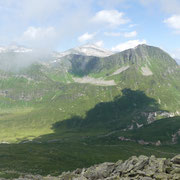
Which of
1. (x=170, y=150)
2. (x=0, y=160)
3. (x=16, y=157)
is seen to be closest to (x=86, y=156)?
(x=16, y=157)

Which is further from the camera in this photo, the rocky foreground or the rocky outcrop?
the rocky outcrop

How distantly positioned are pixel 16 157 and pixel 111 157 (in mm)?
65869

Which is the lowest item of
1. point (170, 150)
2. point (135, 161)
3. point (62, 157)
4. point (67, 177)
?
point (170, 150)

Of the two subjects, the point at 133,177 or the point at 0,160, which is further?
the point at 0,160

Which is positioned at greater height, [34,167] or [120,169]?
[120,169]

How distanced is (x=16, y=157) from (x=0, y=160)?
37.0ft

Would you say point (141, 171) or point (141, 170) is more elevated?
point (141, 171)

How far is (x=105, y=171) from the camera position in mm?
45000

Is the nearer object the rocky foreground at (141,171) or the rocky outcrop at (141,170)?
the rocky foreground at (141,171)

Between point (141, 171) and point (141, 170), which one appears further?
point (141, 170)

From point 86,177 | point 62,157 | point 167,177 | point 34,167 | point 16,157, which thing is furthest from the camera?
point 62,157

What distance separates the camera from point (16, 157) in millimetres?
117688

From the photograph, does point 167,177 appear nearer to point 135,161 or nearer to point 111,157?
point 135,161

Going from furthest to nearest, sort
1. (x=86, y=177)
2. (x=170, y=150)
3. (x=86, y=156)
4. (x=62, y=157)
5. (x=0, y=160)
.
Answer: (x=170, y=150) → (x=86, y=156) → (x=62, y=157) → (x=0, y=160) → (x=86, y=177)
